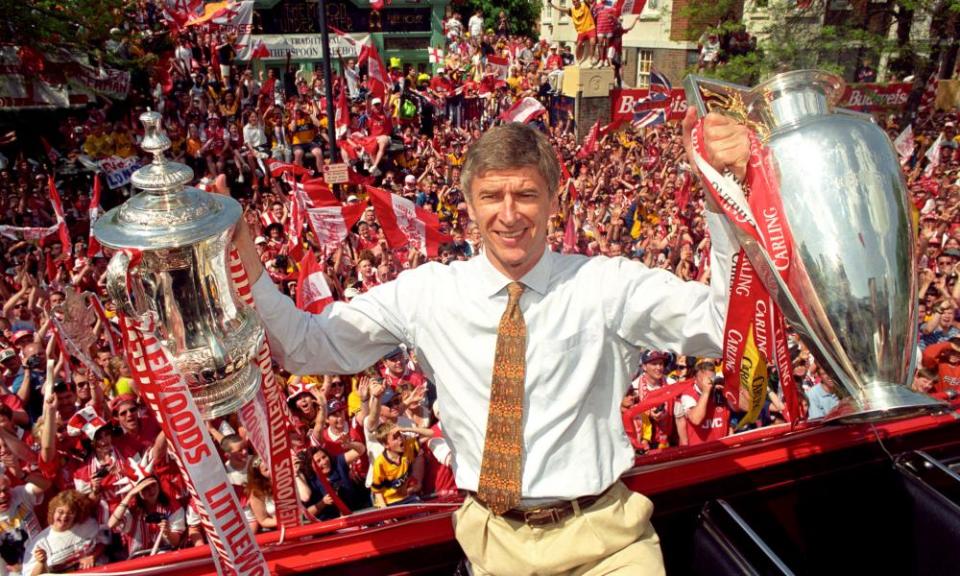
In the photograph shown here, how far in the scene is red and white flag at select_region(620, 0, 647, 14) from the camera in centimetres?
1551

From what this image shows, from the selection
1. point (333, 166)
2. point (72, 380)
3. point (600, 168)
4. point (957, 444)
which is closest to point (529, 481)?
point (957, 444)

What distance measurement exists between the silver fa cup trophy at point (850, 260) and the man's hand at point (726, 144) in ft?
0.22

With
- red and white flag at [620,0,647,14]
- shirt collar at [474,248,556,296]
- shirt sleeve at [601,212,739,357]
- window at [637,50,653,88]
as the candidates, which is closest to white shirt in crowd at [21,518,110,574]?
shirt collar at [474,248,556,296]

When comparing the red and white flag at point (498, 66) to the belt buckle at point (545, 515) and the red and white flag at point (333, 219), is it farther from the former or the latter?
the belt buckle at point (545, 515)

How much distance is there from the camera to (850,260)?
1.70m

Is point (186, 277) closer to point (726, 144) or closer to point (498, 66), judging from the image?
point (726, 144)

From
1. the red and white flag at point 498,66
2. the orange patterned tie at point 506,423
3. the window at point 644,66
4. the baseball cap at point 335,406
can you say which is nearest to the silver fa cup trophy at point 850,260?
the orange patterned tie at point 506,423

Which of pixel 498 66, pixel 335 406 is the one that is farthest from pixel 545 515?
pixel 498 66

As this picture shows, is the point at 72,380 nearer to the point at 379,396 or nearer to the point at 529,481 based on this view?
the point at 379,396

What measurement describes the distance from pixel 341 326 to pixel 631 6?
15.5m

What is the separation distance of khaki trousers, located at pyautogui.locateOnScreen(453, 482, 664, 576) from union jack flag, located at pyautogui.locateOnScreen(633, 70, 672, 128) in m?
10.4

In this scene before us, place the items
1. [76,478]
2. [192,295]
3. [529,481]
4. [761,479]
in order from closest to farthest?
1. [192,295]
2. [529,481]
3. [761,479]
4. [76,478]

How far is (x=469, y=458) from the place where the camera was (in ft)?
6.98

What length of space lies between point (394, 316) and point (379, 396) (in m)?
2.70
